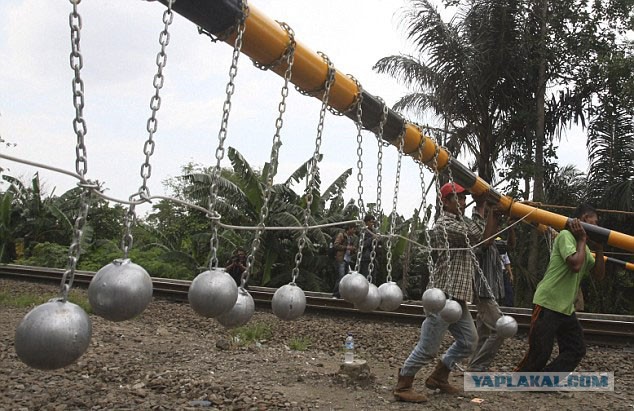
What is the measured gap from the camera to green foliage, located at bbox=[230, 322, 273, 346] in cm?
682

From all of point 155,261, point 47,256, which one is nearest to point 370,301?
point 155,261

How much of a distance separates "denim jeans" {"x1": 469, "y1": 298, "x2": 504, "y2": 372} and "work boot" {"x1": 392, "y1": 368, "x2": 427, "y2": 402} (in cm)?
114

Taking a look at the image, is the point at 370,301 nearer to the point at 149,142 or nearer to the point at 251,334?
the point at 149,142

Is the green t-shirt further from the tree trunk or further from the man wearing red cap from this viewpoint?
the tree trunk

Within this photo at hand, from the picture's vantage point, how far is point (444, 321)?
13.7ft

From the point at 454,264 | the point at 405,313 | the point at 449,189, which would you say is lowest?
the point at 405,313

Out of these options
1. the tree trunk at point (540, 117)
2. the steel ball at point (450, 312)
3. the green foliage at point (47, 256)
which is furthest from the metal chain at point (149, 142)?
the green foliage at point (47, 256)

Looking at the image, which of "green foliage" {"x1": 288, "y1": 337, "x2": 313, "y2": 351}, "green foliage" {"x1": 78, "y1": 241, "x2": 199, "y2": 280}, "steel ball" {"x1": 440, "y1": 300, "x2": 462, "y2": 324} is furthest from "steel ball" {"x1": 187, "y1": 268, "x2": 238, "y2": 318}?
"green foliage" {"x1": 78, "y1": 241, "x2": 199, "y2": 280}

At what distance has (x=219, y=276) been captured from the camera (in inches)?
83.6

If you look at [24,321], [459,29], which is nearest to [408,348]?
[24,321]

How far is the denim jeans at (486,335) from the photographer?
527 centimetres

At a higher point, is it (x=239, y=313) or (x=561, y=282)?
(x=561, y=282)

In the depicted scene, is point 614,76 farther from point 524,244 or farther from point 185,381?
point 185,381

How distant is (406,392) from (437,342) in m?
0.52
